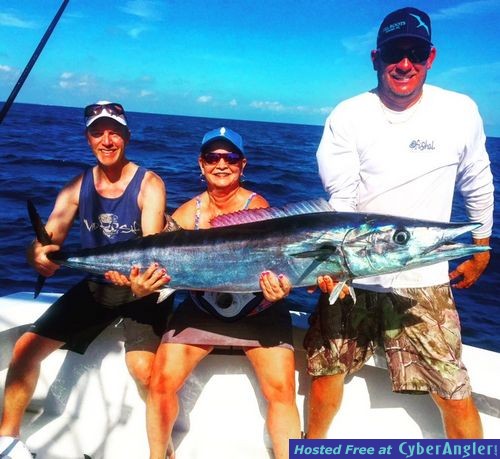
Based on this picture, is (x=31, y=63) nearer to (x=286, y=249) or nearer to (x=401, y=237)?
(x=286, y=249)

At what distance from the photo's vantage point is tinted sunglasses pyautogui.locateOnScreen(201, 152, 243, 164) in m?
2.78

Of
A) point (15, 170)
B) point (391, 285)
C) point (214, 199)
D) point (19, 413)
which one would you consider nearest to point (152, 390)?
point (19, 413)

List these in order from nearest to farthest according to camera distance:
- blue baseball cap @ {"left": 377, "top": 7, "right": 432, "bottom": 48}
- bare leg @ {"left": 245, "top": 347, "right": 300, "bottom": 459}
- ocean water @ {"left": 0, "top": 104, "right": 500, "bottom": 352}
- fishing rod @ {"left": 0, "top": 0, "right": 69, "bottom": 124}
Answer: blue baseball cap @ {"left": 377, "top": 7, "right": 432, "bottom": 48} < bare leg @ {"left": 245, "top": 347, "right": 300, "bottom": 459} < fishing rod @ {"left": 0, "top": 0, "right": 69, "bottom": 124} < ocean water @ {"left": 0, "top": 104, "right": 500, "bottom": 352}

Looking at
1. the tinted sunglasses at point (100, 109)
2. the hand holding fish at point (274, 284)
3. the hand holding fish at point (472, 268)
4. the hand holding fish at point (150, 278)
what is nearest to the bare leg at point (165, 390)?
the hand holding fish at point (150, 278)

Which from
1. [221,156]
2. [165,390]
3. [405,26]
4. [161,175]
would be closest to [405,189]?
[405,26]

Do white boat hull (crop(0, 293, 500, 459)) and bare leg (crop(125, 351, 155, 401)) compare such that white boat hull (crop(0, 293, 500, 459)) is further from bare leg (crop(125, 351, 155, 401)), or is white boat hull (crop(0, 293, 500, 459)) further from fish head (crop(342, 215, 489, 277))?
fish head (crop(342, 215, 489, 277))

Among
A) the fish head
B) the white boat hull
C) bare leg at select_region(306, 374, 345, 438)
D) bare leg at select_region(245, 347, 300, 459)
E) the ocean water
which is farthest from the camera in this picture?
the ocean water

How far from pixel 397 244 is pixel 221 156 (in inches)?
47.0

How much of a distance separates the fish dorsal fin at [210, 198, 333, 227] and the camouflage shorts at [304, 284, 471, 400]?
1.86 feet

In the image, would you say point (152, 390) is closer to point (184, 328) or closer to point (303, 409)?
point (184, 328)

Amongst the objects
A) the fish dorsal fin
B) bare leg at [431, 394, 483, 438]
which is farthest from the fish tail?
bare leg at [431, 394, 483, 438]

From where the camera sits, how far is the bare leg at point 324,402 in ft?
8.71

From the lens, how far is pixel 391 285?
254cm

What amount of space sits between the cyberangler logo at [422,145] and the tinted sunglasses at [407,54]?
0.42 m
